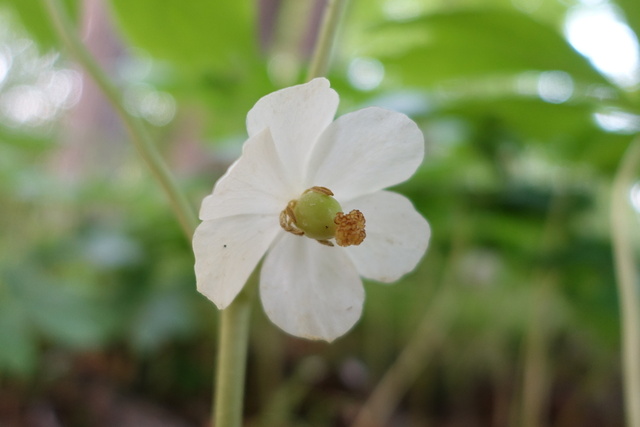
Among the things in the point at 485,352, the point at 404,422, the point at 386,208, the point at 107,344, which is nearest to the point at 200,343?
the point at 107,344

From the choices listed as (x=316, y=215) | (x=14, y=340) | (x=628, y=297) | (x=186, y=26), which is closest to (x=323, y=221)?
(x=316, y=215)

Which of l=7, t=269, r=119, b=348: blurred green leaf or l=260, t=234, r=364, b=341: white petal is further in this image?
l=7, t=269, r=119, b=348: blurred green leaf

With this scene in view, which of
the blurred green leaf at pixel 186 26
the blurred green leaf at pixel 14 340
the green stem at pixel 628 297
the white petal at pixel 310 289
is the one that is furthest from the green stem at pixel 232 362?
the blurred green leaf at pixel 14 340

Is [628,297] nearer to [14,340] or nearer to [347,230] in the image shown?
[347,230]

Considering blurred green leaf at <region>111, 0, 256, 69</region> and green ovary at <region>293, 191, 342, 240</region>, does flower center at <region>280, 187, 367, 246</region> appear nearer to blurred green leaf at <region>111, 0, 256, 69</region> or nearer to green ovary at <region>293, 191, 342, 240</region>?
green ovary at <region>293, 191, 342, 240</region>

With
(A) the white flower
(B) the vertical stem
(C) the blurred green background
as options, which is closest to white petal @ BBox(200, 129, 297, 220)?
(A) the white flower
